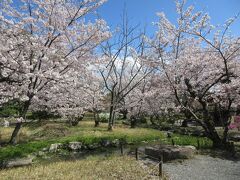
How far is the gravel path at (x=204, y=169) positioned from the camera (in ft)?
28.3

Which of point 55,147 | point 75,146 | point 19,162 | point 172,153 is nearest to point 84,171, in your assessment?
point 19,162

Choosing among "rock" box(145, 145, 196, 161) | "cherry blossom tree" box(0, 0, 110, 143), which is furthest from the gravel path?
"cherry blossom tree" box(0, 0, 110, 143)

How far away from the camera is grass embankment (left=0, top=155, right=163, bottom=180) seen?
27.5ft

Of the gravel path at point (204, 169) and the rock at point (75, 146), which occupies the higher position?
the rock at point (75, 146)

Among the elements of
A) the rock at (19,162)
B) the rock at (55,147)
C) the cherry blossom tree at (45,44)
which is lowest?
the rock at (19,162)

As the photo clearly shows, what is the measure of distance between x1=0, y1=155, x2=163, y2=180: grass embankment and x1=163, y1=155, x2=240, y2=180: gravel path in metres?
1.16

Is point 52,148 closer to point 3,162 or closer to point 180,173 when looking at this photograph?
point 3,162

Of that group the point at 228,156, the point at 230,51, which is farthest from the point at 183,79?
the point at 228,156

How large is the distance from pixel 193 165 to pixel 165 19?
8176 millimetres

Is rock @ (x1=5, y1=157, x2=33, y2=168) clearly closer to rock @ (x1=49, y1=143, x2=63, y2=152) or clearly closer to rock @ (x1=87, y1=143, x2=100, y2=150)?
rock @ (x1=49, y1=143, x2=63, y2=152)

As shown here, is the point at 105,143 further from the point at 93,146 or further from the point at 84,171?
the point at 84,171

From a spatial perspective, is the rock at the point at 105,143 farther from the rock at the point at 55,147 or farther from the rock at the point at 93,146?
the rock at the point at 55,147

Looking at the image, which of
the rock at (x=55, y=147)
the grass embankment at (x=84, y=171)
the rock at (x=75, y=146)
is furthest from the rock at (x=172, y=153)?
the rock at (x=55, y=147)

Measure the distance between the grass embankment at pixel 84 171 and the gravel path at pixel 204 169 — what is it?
1.16 meters
